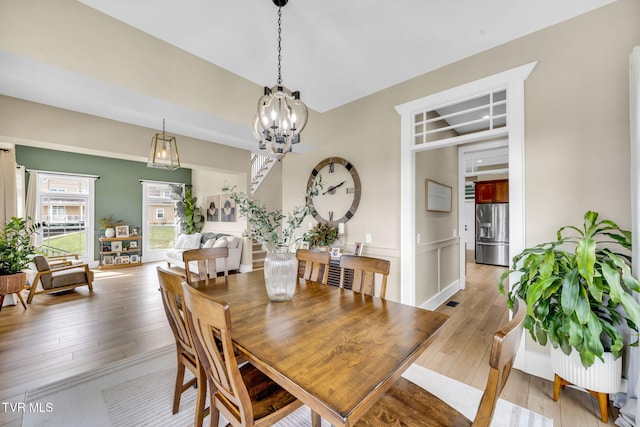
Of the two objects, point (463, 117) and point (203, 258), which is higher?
point (463, 117)

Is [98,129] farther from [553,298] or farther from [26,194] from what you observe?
[553,298]

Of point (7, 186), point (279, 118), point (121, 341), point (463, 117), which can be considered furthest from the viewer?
point (7, 186)

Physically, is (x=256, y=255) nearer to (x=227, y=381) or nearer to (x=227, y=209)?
(x=227, y=209)

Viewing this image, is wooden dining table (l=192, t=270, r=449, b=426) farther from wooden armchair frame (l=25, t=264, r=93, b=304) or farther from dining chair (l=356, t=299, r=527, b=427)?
wooden armchair frame (l=25, t=264, r=93, b=304)

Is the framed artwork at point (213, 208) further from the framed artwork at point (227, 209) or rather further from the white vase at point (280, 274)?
the white vase at point (280, 274)

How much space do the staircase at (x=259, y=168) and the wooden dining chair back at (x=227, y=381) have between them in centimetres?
568

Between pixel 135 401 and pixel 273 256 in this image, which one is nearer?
pixel 273 256

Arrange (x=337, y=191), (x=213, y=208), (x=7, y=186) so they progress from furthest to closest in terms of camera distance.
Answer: (x=213, y=208) → (x=7, y=186) → (x=337, y=191)

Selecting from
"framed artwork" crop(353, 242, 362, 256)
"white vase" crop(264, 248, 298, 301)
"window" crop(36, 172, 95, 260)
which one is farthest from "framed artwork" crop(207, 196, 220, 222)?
"white vase" crop(264, 248, 298, 301)

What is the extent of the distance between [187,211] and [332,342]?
772 centimetres

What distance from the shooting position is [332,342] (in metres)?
1.17

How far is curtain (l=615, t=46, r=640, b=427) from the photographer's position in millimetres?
1565

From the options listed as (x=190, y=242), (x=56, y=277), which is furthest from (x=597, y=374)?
(x=190, y=242)

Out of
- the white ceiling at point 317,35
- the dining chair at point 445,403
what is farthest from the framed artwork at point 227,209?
the dining chair at point 445,403
